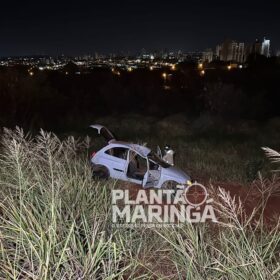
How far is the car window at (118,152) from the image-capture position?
10.7m

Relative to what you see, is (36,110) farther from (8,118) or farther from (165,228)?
(165,228)

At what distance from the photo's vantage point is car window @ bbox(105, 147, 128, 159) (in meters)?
10.7

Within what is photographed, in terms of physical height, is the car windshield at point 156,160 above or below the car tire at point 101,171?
above

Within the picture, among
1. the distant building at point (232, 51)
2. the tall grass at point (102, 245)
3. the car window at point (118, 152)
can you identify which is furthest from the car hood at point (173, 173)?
the distant building at point (232, 51)

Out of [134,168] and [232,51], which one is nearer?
[134,168]

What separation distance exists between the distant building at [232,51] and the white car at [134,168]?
248ft

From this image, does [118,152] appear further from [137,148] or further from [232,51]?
[232,51]

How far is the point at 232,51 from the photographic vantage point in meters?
84.2

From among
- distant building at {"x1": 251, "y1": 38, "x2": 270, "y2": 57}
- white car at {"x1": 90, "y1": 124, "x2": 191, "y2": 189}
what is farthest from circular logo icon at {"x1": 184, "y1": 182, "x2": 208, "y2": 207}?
distant building at {"x1": 251, "y1": 38, "x2": 270, "y2": 57}

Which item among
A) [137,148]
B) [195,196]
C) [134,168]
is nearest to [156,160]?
[137,148]

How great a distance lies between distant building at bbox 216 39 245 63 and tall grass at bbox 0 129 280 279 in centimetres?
8156

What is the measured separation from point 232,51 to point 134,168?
7840 cm

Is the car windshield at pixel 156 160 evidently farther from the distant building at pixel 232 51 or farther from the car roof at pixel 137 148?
the distant building at pixel 232 51

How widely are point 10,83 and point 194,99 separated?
704 inches
